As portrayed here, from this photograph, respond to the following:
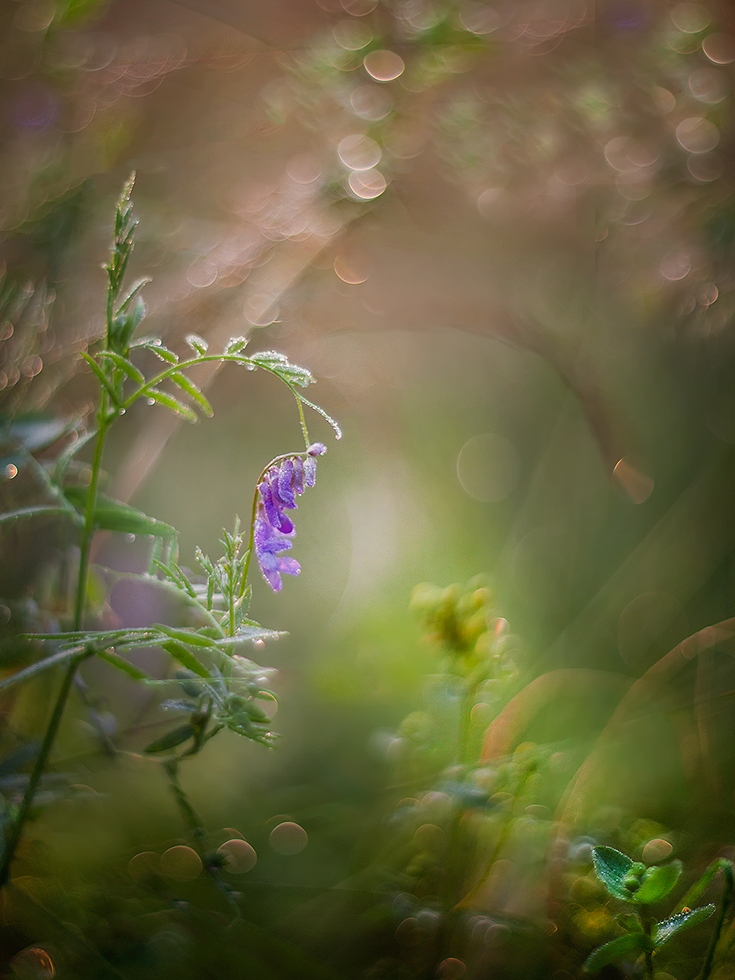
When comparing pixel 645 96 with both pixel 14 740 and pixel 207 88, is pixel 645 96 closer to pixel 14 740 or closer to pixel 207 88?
pixel 207 88

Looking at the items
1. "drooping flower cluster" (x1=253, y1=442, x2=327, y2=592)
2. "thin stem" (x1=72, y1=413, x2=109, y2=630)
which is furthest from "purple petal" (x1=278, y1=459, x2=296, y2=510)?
"thin stem" (x1=72, y1=413, x2=109, y2=630)

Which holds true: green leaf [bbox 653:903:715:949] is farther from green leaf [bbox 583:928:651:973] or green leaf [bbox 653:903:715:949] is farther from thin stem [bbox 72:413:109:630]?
thin stem [bbox 72:413:109:630]

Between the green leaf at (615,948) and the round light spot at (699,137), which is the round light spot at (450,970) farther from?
the round light spot at (699,137)

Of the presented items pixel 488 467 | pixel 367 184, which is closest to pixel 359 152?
pixel 367 184

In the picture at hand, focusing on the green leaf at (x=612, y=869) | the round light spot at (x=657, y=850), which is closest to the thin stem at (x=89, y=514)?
the green leaf at (x=612, y=869)

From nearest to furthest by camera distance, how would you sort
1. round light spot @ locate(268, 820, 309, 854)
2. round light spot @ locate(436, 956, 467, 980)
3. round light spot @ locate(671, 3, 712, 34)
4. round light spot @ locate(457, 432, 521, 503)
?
round light spot @ locate(436, 956, 467, 980), round light spot @ locate(268, 820, 309, 854), round light spot @ locate(671, 3, 712, 34), round light spot @ locate(457, 432, 521, 503)

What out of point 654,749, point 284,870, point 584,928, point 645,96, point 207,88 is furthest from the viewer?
point 207,88

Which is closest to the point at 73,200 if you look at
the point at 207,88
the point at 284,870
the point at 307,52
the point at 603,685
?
the point at 307,52
